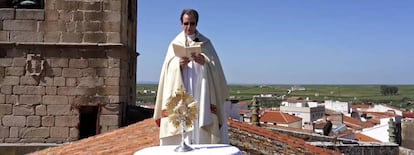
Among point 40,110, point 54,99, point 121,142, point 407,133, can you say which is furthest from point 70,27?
point 407,133

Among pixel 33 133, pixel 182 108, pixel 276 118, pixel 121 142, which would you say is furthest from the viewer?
pixel 276 118

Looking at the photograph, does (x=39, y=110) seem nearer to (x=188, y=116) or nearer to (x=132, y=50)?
(x=132, y=50)

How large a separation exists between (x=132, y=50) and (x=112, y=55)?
4.20 ft

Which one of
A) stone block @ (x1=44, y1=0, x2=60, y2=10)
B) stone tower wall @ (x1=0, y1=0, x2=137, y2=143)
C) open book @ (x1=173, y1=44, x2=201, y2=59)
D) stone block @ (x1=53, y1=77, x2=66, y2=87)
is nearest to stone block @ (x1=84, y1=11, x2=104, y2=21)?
stone tower wall @ (x1=0, y1=0, x2=137, y2=143)

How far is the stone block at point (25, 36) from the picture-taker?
8.91 meters

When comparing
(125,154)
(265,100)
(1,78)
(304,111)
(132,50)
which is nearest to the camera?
(125,154)

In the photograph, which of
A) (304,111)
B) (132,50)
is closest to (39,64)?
(132,50)

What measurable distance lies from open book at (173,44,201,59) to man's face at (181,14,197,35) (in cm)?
16

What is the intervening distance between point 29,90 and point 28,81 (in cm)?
16

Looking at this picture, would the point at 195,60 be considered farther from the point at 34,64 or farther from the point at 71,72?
the point at 34,64

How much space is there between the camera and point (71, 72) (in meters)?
8.98

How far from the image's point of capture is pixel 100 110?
29.6 feet

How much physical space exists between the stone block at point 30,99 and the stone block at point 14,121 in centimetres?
29

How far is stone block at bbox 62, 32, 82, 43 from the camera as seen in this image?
8977 millimetres
